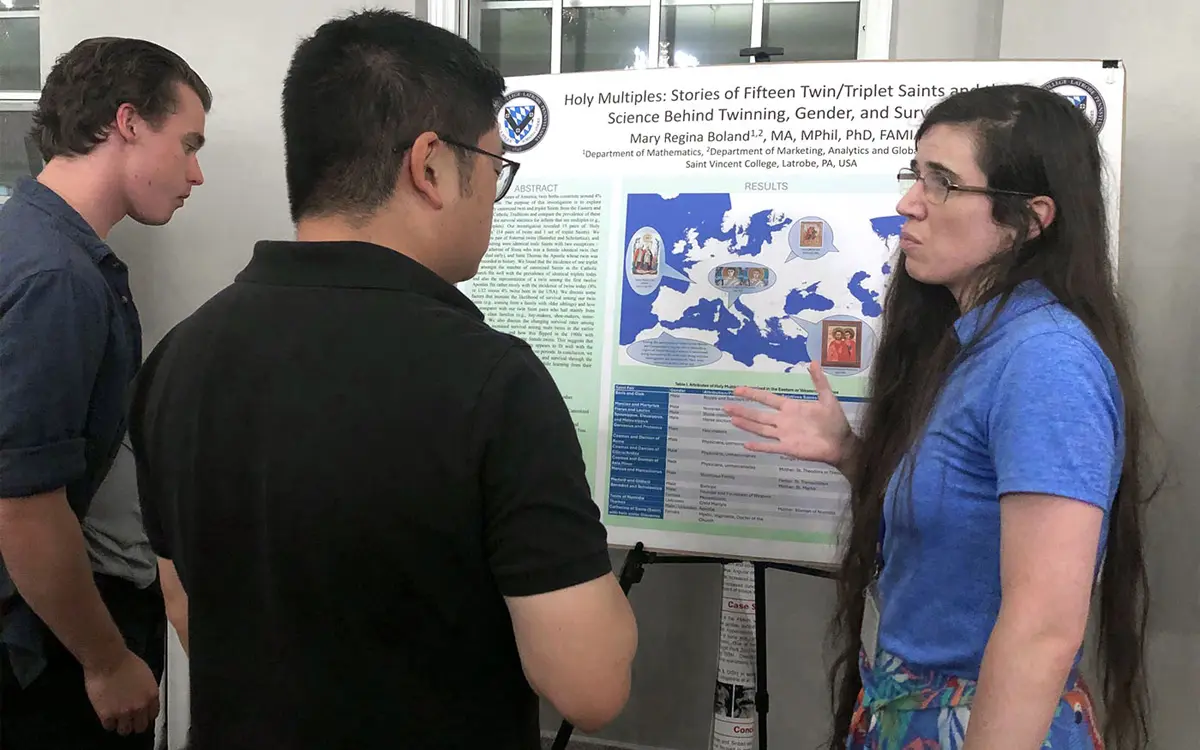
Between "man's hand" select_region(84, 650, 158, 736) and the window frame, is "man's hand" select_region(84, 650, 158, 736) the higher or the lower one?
the lower one

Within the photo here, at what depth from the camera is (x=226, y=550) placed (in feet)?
2.30

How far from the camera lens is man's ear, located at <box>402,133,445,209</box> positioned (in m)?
0.70

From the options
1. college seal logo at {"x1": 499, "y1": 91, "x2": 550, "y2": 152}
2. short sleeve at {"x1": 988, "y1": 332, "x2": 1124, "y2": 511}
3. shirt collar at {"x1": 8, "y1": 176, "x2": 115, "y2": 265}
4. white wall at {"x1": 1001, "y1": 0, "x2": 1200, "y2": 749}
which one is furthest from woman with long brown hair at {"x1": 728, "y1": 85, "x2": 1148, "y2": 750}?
shirt collar at {"x1": 8, "y1": 176, "x2": 115, "y2": 265}

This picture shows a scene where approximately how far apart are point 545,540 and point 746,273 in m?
1.00

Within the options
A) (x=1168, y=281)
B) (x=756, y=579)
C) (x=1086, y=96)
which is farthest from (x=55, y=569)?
(x=1168, y=281)

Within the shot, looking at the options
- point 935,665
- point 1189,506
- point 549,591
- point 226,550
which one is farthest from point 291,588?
point 1189,506

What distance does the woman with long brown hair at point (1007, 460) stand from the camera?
75cm

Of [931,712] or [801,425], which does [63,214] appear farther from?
[931,712]

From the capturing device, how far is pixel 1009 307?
0.88 metres

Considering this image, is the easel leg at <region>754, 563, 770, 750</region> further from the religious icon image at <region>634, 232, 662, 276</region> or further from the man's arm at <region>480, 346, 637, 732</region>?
the man's arm at <region>480, 346, 637, 732</region>

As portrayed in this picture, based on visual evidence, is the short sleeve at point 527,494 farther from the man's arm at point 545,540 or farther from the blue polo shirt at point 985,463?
the blue polo shirt at point 985,463

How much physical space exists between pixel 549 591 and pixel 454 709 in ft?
0.48

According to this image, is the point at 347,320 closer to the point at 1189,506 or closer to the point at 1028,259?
the point at 1028,259

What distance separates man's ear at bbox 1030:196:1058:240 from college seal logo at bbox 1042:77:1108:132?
627 millimetres
